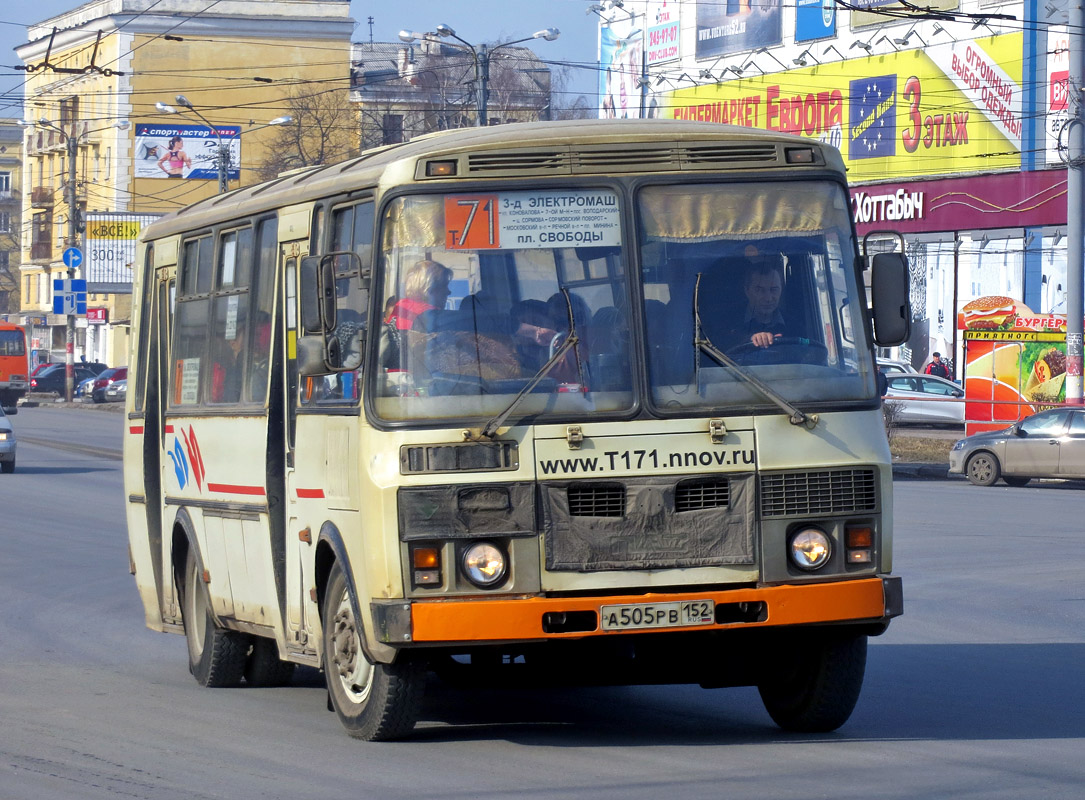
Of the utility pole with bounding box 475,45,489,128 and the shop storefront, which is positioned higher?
the utility pole with bounding box 475,45,489,128

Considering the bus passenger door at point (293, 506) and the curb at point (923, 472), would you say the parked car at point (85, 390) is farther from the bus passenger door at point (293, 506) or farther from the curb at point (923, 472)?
Result: the bus passenger door at point (293, 506)

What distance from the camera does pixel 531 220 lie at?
7336mm

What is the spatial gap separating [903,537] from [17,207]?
350 feet

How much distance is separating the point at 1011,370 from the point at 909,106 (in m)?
18.3

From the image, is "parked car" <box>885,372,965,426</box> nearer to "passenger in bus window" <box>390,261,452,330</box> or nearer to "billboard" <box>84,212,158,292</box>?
"passenger in bus window" <box>390,261,452,330</box>

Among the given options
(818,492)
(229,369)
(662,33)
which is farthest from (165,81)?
(818,492)

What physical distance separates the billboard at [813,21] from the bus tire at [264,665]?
150 feet

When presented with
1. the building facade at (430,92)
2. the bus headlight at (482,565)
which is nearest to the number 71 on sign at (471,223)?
the bus headlight at (482,565)

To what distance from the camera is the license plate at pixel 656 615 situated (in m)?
7.05

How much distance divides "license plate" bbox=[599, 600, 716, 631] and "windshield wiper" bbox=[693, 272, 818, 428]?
2.66 feet

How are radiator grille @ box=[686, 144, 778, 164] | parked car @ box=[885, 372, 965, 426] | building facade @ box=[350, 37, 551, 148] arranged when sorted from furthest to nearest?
building facade @ box=[350, 37, 551, 148] < parked car @ box=[885, 372, 965, 426] < radiator grille @ box=[686, 144, 778, 164]

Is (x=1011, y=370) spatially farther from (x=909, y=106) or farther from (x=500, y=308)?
(x=500, y=308)

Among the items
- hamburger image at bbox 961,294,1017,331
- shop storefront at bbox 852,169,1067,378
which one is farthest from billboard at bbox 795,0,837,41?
hamburger image at bbox 961,294,1017,331

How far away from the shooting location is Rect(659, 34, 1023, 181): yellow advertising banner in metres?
47.6
